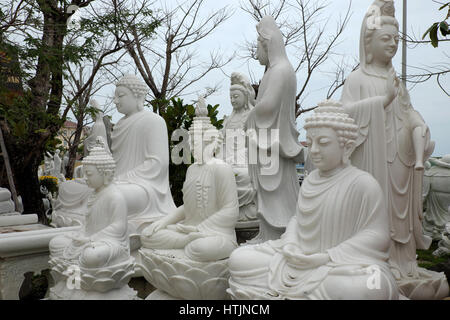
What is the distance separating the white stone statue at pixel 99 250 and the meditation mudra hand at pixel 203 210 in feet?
0.86

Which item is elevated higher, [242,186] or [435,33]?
[435,33]

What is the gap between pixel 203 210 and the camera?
3.46 m

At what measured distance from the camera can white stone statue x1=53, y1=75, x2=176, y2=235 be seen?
4.88 m

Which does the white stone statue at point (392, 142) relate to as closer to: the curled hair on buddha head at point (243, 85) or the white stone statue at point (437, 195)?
the curled hair on buddha head at point (243, 85)

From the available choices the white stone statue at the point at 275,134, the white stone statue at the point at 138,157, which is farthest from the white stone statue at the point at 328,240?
the white stone statue at the point at 138,157

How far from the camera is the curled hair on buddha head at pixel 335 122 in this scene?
2529mm

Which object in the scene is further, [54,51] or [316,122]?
[54,51]

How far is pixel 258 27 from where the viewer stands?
13.9 ft

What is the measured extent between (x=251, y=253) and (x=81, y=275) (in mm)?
1302

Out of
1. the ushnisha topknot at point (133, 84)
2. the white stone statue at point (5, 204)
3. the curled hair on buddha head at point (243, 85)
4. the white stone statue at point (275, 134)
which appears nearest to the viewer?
the white stone statue at point (275, 134)

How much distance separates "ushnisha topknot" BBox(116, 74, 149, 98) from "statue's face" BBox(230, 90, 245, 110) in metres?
1.68
